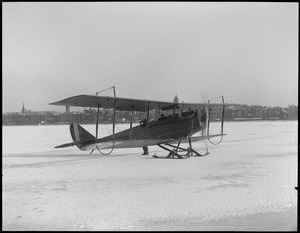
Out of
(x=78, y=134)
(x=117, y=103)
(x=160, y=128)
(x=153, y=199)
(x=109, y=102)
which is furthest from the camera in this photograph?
(x=78, y=134)

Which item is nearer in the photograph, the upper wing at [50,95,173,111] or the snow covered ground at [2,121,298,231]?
the snow covered ground at [2,121,298,231]

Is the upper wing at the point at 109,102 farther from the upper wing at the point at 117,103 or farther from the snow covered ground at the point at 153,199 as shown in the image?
the snow covered ground at the point at 153,199

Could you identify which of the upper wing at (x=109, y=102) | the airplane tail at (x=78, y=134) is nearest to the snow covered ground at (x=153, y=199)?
the upper wing at (x=109, y=102)

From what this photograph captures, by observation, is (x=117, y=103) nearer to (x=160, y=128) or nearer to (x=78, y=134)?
(x=160, y=128)

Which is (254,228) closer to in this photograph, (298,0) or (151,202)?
(151,202)

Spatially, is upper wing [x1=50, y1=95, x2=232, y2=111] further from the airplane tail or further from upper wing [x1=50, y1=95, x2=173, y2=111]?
the airplane tail

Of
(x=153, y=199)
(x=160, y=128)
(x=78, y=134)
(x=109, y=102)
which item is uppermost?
(x=109, y=102)

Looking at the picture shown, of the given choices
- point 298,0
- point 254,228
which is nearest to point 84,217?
point 254,228

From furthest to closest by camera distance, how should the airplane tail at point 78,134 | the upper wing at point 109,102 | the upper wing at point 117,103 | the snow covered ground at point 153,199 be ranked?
the airplane tail at point 78,134 → the upper wing at point 117,103 → the upper wing at point 109,102 → the snow covered ground at point 153,199

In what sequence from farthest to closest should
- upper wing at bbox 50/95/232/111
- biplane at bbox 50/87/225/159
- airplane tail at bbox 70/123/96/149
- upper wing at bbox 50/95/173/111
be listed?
airplane tail at bbox 70/123/96/149 < biplane at bbox 50/87/225/159 < upper wing at bbox 50/95/232/111 < upper wing at bbox 50/95/173/111

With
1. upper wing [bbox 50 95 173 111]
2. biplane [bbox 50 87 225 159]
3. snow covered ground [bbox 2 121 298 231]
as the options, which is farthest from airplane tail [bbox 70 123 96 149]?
snow covered ground [bbox 2 121 298 231]

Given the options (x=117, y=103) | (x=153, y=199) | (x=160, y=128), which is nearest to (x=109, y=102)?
(x=117, y=103)
